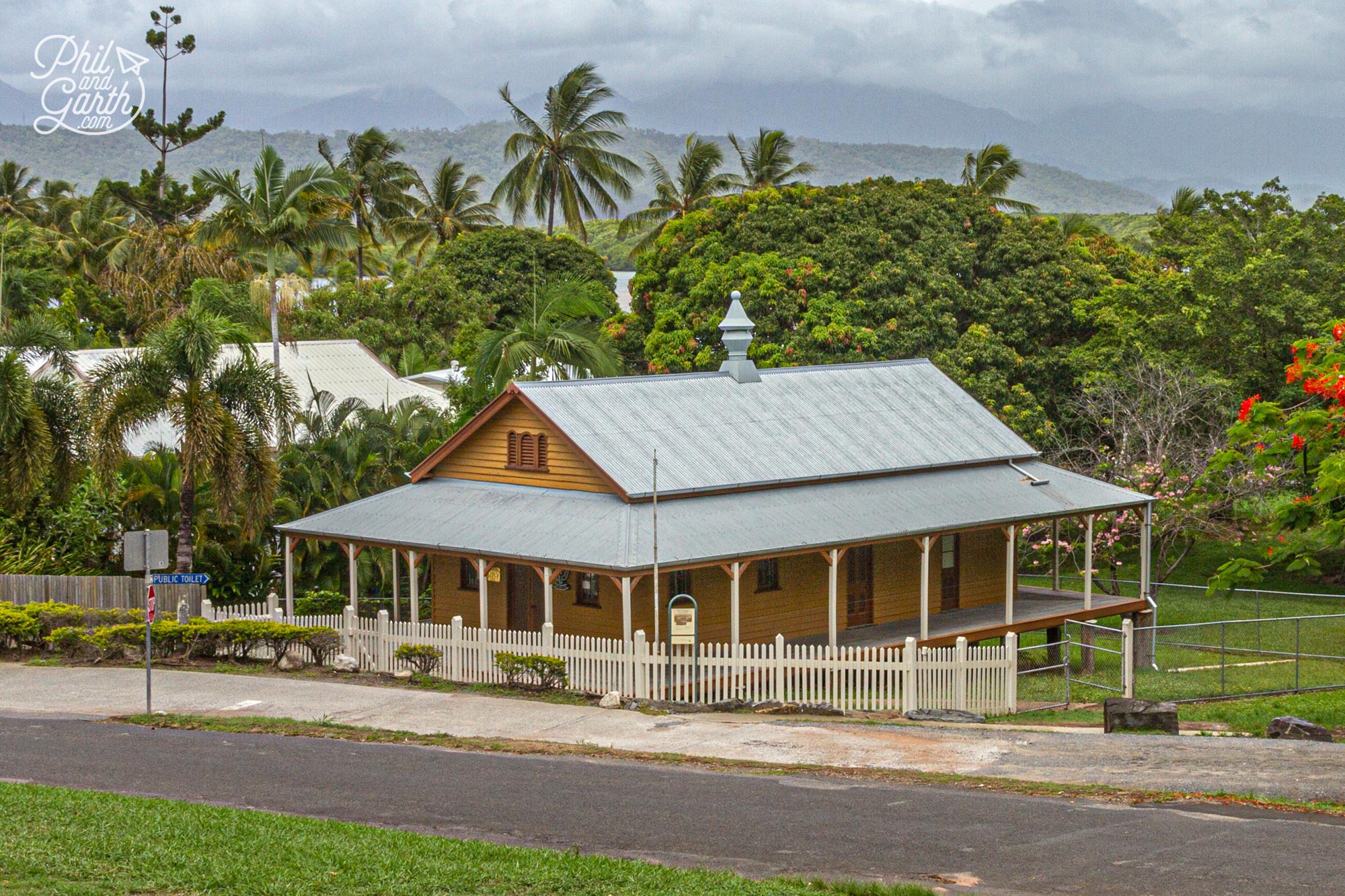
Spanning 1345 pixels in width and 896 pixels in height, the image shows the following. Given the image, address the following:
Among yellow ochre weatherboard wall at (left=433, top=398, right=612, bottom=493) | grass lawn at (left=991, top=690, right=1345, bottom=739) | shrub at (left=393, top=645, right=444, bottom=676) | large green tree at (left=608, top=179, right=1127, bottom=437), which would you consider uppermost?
large green tree at (left=608, top=179, right=1127, bottom=437)

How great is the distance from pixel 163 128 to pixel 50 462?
46.6m

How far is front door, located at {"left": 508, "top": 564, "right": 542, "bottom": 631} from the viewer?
2634 centimetres

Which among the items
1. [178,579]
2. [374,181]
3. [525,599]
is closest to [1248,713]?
[525,599]

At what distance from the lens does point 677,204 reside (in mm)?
60406

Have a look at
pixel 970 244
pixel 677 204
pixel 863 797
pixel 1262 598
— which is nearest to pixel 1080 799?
pixel 863 797

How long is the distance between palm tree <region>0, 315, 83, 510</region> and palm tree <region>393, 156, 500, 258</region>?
42.4 metres

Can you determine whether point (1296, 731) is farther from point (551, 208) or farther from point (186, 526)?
point (551, 208)

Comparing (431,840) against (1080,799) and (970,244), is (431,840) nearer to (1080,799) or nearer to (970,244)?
(1080,799)

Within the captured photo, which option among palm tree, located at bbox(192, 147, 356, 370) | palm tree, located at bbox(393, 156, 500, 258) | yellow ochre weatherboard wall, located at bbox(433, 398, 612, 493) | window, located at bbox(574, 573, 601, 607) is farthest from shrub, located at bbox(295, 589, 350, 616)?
palm tree, located at bbox(393, 156, 500, 258)

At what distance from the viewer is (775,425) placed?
28.3 meters

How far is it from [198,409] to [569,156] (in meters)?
37.9

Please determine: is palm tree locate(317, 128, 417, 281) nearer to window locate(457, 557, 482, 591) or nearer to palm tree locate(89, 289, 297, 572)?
palm tree locate(89, 289, 297, 572)

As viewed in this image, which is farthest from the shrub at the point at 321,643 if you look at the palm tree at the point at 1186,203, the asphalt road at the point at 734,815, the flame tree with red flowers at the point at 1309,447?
the palm tree at the point at 1186,203

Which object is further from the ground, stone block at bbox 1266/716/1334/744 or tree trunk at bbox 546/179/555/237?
tree trunk at bbox 546/179/555/237
